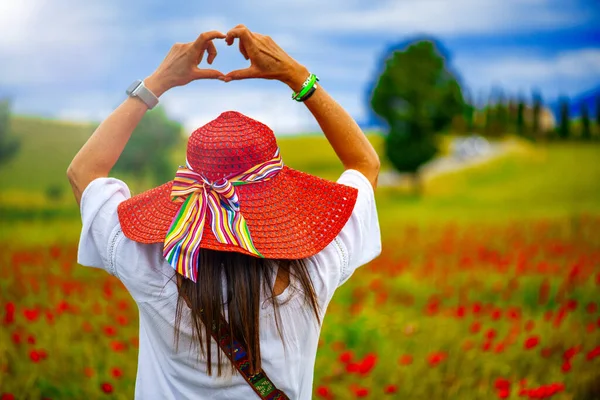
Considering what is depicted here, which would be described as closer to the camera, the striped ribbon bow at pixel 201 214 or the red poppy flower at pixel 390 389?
the striped ribbon bow at pixel 201 214

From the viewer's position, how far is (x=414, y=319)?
4.34 metres

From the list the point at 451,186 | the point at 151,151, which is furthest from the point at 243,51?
the point at 451,186

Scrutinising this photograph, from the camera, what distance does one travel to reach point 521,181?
707 inches

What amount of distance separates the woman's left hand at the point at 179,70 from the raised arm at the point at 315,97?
3.9 inches

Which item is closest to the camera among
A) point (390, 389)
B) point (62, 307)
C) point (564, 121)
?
point (390, 389)

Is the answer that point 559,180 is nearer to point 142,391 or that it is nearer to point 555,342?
point 555,342

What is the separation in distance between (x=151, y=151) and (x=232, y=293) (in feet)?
51.0

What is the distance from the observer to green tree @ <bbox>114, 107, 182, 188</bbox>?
52.1 ft

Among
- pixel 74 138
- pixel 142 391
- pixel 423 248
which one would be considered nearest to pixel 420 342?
pixel 142 391

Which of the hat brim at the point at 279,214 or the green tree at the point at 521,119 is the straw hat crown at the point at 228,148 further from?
the green tree at the point at 521,119

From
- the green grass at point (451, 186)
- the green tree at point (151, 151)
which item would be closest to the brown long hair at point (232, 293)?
the green grass at point (451, 186)

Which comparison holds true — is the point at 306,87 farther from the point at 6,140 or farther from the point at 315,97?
the point at 6,140

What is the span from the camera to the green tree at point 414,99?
19.6 m

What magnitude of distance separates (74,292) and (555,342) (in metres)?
3.84
